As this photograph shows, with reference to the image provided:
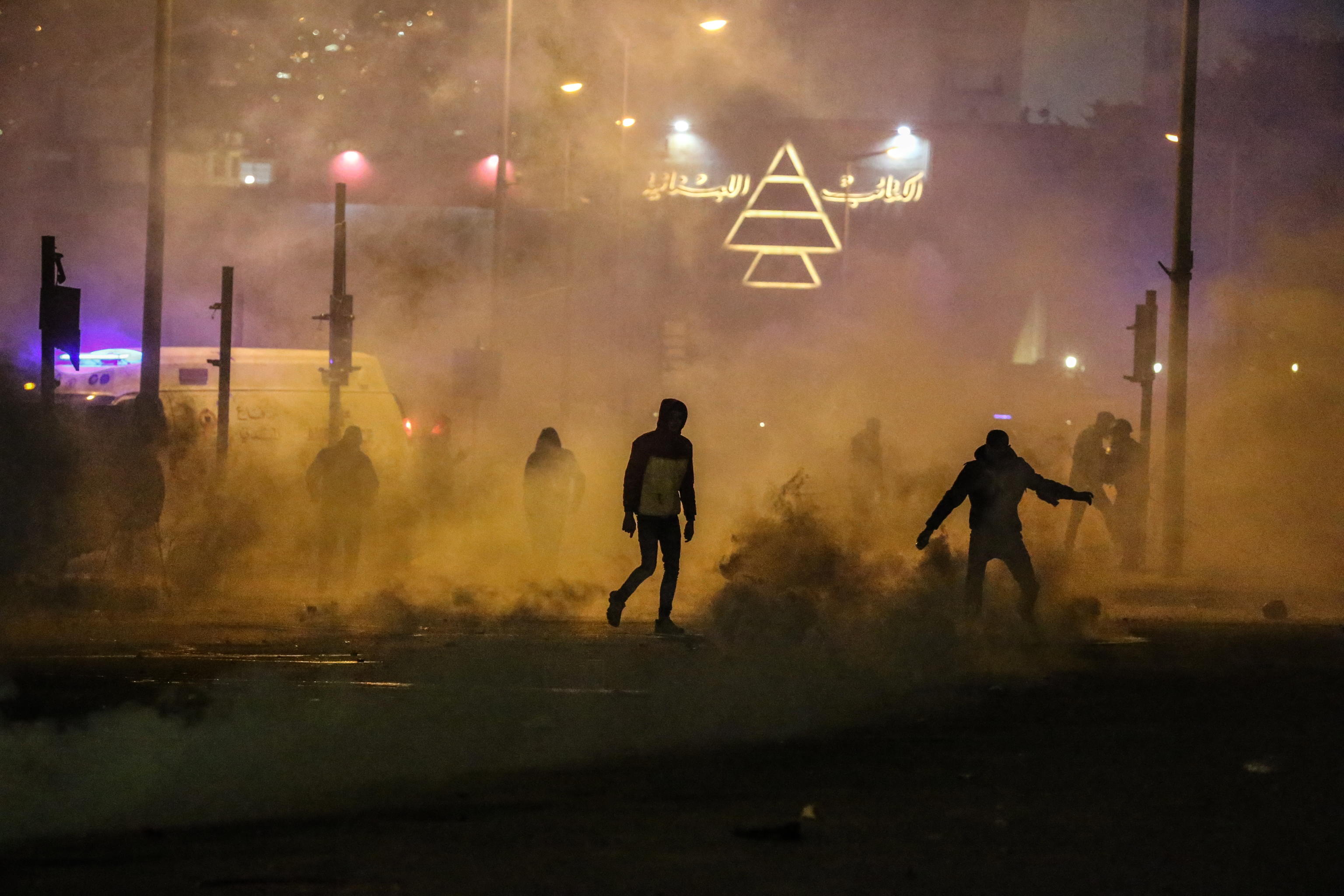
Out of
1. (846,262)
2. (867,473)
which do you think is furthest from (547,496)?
(846,262)

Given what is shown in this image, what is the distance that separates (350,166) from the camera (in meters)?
32.6

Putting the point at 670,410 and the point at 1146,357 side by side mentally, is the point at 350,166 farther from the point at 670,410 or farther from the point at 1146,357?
Result: the point at 670,410

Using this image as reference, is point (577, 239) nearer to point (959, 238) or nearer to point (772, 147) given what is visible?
point (772, 147)

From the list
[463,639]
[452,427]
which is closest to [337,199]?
[452,427]

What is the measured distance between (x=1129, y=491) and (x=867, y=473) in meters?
2.79

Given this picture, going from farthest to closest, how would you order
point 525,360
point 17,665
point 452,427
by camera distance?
point 525,360 < point 452,427 < point 17,665

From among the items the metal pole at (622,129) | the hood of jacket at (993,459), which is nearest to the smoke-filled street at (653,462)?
the hood of jacket at (993,459)

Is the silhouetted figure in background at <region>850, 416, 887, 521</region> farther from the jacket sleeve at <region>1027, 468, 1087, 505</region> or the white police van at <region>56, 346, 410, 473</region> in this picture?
the white police van at <region>56, 346, 410, 473</region>

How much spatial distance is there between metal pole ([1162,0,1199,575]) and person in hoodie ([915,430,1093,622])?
545 cm

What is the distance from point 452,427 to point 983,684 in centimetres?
1848

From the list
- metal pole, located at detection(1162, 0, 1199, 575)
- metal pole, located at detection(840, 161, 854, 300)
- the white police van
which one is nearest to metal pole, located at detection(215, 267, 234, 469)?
the white police van

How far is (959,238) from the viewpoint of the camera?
41375 millimetres

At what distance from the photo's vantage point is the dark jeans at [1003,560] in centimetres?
900

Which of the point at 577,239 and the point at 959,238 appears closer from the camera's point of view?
the point at 577,239
